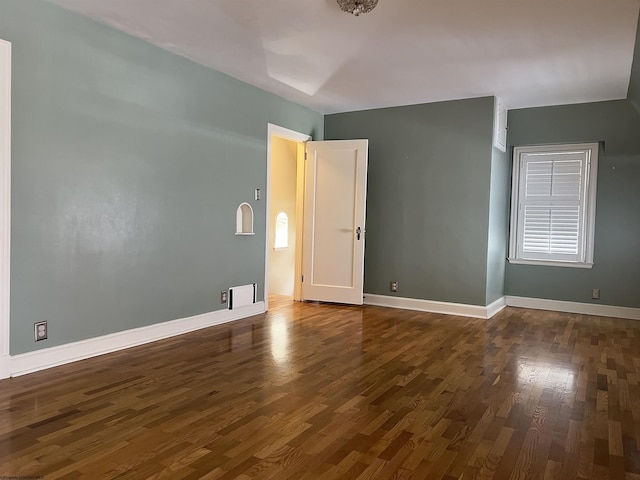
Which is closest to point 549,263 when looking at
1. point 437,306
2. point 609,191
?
point 609,191

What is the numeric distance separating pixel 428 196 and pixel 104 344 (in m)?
3.90

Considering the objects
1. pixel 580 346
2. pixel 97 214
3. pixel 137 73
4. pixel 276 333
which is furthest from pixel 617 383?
pixel 137 73

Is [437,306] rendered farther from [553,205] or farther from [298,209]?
[298,209]

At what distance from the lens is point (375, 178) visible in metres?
6.29

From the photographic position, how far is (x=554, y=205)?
240 inches

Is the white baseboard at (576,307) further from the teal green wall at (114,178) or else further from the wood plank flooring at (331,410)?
the teal green wall at (114,178)

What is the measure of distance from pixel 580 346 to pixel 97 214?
4164mm

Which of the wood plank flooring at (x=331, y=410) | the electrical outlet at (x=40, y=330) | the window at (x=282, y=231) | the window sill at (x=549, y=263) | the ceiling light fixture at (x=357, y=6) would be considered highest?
the ceiling light fixture at (x=357, y=6)

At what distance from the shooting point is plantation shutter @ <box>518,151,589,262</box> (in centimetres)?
596

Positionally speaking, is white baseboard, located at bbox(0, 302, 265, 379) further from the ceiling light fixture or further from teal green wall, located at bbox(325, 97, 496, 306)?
the ceiling light fixture

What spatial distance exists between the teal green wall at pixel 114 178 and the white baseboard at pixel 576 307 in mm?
3566

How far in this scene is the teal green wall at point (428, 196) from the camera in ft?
18.4

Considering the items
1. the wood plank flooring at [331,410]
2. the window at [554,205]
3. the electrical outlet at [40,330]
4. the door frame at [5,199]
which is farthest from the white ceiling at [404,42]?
the wood plank flooring at [331,410]

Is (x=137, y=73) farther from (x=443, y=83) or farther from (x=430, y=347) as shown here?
(x=430, y=347)
